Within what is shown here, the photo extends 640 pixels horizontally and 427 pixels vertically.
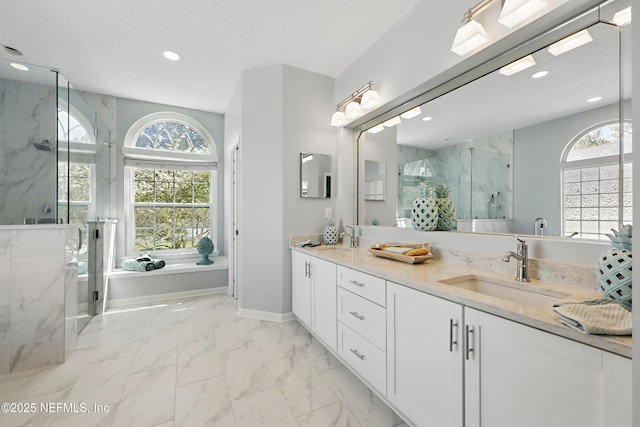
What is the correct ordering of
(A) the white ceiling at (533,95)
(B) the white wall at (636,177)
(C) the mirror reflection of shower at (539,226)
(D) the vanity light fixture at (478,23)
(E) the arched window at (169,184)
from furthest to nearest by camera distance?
(E) the arched window at (169,184) < (C) the mirror reflection of shower at (539,226) < (D) the vanity light fixture at (478,23) < (A) the white ceiling at (533,95) < (B) the white wall at (636,177)

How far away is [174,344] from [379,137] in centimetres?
270

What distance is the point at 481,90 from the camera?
1701 mm

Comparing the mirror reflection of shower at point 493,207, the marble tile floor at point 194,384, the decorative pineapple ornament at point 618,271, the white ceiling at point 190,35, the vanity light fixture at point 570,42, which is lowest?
the marble tile floor at point 194,384

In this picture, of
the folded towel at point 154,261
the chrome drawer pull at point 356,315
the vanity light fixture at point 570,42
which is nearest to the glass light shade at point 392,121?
the vanity light fixture at point 570,42

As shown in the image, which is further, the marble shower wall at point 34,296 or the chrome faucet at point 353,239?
the chrome faucet at point 353,239

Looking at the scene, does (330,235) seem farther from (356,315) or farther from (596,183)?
(596,183)

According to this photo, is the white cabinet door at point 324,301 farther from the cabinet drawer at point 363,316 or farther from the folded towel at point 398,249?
the folded towel at point 398,249

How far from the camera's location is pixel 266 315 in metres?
2.86

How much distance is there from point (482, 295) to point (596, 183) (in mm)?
785

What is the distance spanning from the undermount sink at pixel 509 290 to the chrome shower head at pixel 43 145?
131 inches

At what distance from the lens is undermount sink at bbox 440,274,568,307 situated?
1194 mm

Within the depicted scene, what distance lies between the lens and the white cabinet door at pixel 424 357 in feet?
3.60

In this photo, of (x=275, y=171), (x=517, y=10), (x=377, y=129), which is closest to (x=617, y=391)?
(x=517, y=10)

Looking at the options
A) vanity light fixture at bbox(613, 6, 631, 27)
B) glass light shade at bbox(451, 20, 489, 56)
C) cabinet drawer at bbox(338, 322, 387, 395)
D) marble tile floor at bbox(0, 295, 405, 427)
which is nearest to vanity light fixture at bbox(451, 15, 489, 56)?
glass light shade at bbox(451, 20, 489, 56)
